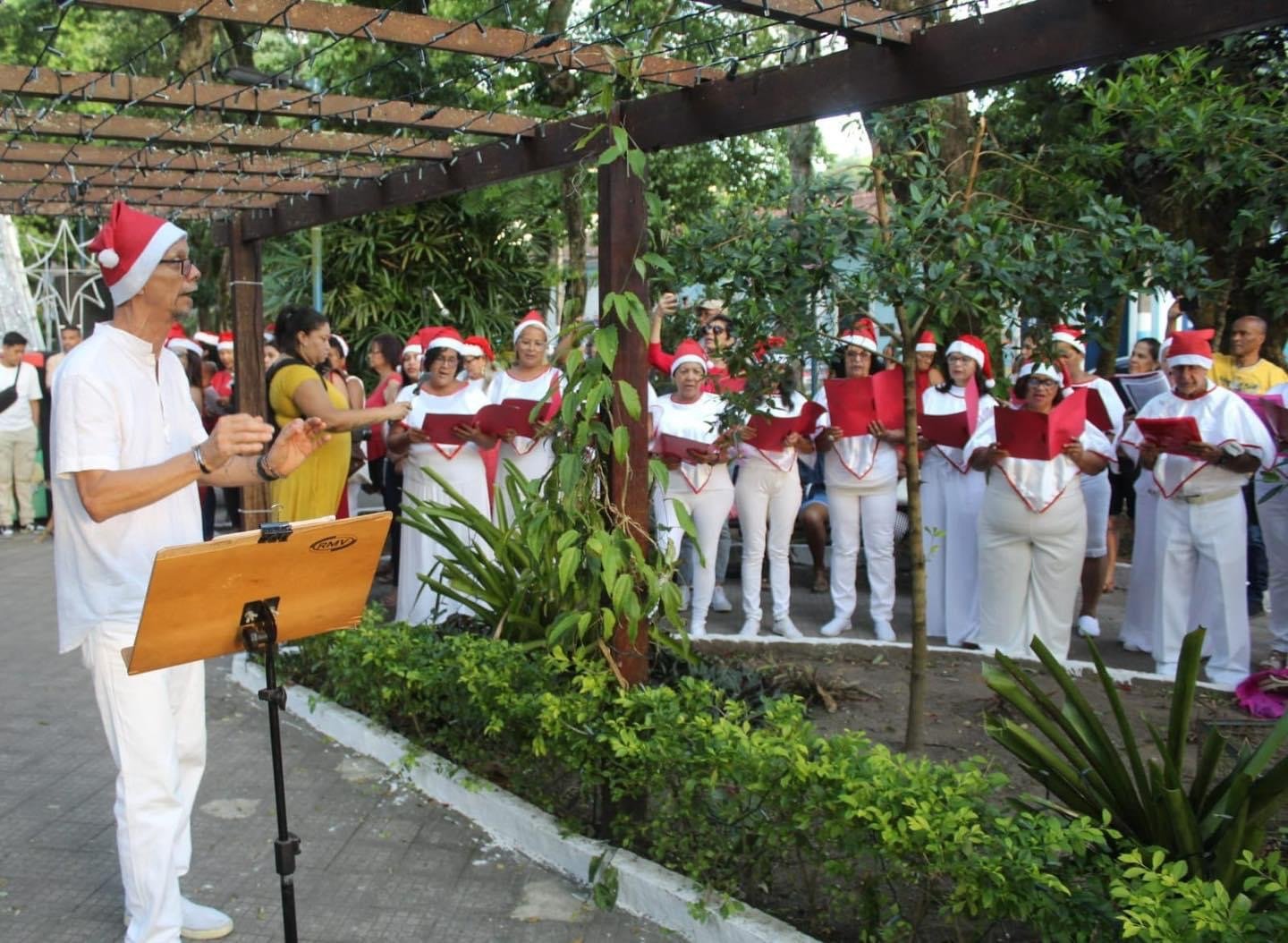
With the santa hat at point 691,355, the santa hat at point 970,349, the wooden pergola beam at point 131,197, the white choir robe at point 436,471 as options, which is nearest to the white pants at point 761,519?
the santa hat at point 691,355

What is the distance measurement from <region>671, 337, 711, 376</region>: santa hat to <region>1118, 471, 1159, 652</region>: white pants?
118 inches

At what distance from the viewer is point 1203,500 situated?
7312 mm

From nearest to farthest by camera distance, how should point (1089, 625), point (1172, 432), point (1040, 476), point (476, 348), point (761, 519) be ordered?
1. point (1172, 432)
2. point (1040, 476)
3. point (761, 519)
4. point (1089, 625)
5. point (476, 348)

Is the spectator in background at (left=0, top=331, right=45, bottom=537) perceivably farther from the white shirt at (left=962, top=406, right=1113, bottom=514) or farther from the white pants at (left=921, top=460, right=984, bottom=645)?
the white shirt at (left=962, top=406, right=1113, bottom=514)

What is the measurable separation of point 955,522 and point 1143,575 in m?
1.26

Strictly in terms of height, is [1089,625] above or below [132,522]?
below

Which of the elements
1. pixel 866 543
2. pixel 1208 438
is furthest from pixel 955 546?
pixel 1208 438

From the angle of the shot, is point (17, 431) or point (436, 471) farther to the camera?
point (17, 431)

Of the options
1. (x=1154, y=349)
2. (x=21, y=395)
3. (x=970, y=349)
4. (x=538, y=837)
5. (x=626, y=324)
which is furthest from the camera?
(x=21, y=395)

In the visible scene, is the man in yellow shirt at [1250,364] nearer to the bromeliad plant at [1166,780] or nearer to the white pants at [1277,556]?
the white pants at [1277,556]

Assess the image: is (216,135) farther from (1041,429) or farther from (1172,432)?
(1172,432)

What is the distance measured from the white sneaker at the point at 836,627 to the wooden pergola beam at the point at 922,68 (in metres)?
4.07

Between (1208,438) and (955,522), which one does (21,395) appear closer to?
(955,522)

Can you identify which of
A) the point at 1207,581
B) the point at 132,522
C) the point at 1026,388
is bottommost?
the point at 1207,581
